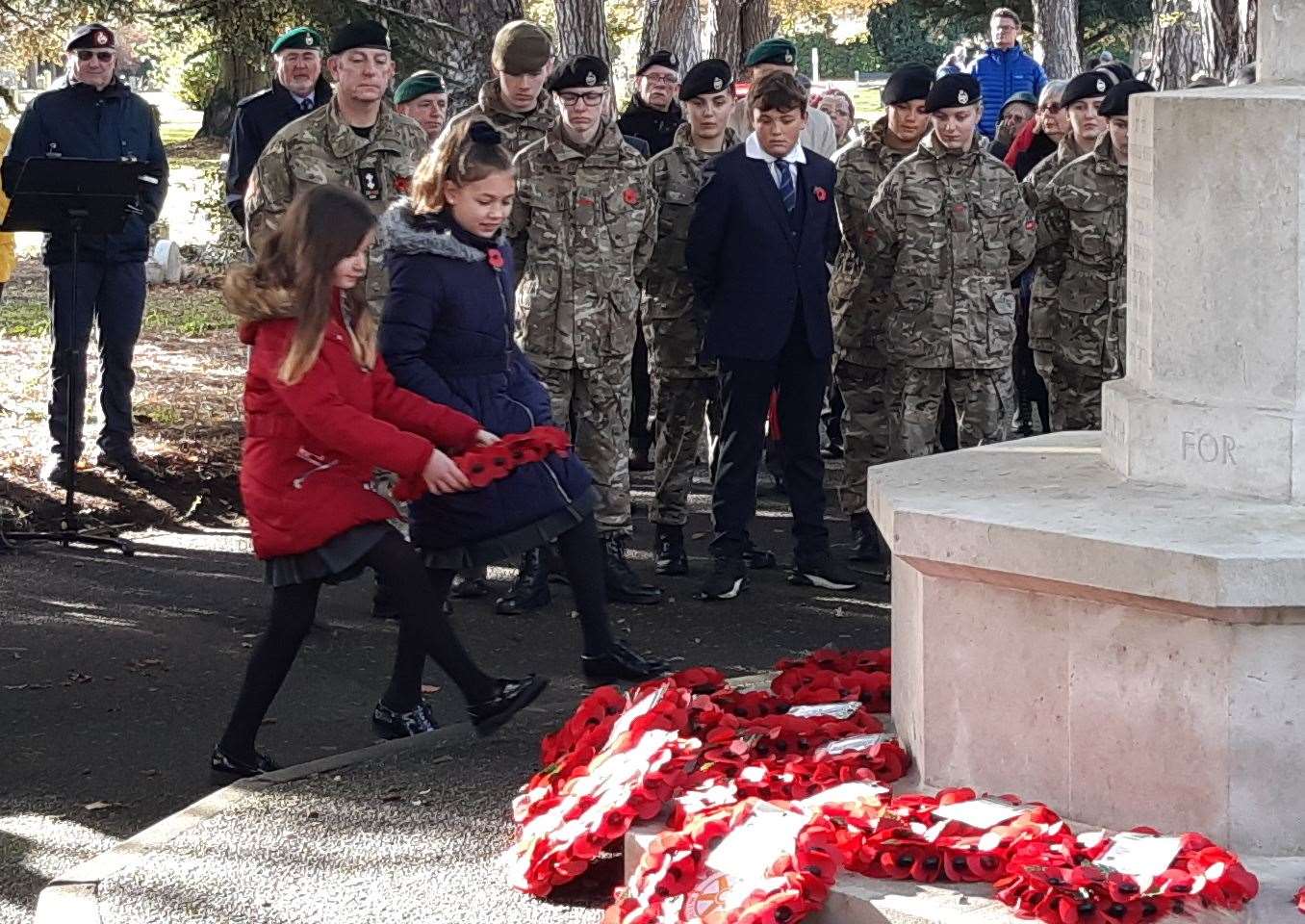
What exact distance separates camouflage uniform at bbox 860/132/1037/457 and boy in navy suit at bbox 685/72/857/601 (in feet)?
1.21

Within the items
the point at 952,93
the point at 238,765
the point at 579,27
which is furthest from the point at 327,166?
the point at 579,27

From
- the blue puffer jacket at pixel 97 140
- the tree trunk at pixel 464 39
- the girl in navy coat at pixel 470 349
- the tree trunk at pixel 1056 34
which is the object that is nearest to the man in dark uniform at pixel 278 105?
the blue puffer jacket at pixel 97 140

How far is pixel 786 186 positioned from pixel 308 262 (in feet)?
10.2

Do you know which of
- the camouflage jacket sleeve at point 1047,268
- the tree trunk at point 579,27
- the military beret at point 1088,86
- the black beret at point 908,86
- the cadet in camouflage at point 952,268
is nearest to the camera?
the cadet in camouflage at point 952,268

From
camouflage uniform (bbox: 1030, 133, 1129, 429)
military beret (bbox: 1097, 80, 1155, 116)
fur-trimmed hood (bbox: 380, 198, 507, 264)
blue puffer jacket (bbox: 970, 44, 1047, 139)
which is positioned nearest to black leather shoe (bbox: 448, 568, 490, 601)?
fur-trimmed hood (bbox: 380, 198, 507, 264)

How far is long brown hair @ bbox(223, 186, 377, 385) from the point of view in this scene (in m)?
5.62

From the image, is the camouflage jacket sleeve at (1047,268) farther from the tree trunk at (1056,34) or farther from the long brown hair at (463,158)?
the tree trunk at (1056,34)

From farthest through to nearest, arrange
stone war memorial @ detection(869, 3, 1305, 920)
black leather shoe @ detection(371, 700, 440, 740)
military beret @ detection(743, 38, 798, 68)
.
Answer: military beret @ detection(743, 38, 798, 68)
black leather shoe @ detection(371, 700, 440, 740)
stone war memorial @ detection(869, 3, 1305, 920)

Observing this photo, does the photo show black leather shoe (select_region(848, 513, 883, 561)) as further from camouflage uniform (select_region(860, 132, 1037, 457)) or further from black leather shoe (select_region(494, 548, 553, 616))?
black leather shoe (select_region(494, 548, 553, 616))

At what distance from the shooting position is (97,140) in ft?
33.3

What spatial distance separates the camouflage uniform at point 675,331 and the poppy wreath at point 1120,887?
4.70 meters

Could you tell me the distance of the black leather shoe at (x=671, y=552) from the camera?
8.66 metres

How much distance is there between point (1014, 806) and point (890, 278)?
443cm

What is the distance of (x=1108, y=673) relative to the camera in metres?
4.55
